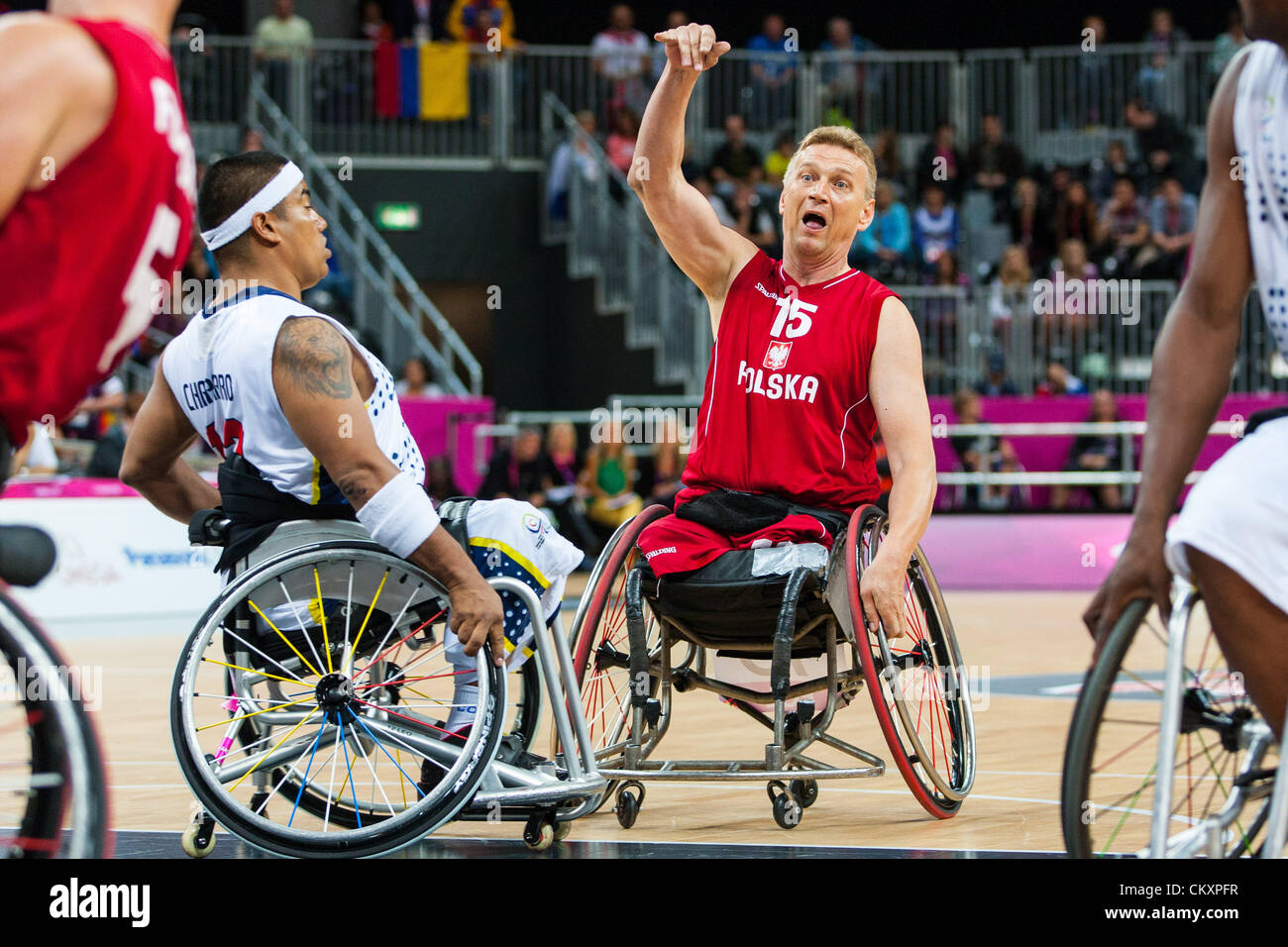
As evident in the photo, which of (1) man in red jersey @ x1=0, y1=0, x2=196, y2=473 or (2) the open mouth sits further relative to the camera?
(2) the open mouth

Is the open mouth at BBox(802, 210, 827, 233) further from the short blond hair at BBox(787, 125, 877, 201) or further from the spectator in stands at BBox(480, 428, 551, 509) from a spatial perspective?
the spectator in stands at BBox(480, 428, 551, 509)

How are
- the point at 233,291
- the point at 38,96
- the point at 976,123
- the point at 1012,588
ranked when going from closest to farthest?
→ the point at 38,96, the point at 233,291, the point at 1012,588, the point at 976,123

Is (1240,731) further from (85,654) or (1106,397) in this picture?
(1106,397)

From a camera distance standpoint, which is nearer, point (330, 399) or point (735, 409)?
point (330, 399)

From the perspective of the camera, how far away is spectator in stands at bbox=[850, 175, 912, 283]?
48.7 feet

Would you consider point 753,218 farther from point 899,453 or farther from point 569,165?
point 899,453

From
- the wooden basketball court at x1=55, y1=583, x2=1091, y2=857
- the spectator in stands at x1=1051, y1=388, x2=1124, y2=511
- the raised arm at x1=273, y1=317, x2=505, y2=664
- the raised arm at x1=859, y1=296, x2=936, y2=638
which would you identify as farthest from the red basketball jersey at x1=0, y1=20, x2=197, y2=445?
the spectator in stands at x1=1051, y1=388, x2=1124, y2=511

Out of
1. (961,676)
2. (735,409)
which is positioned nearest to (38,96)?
(735,409)

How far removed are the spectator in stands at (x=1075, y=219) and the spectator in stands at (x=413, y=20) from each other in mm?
6431

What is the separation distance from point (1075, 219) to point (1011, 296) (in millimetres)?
1690

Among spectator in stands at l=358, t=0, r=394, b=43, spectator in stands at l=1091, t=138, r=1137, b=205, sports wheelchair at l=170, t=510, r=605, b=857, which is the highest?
spectator in stands at l=358, t=0, r=394, b=43

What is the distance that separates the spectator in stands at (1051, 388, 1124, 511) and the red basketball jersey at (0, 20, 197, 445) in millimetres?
11070
